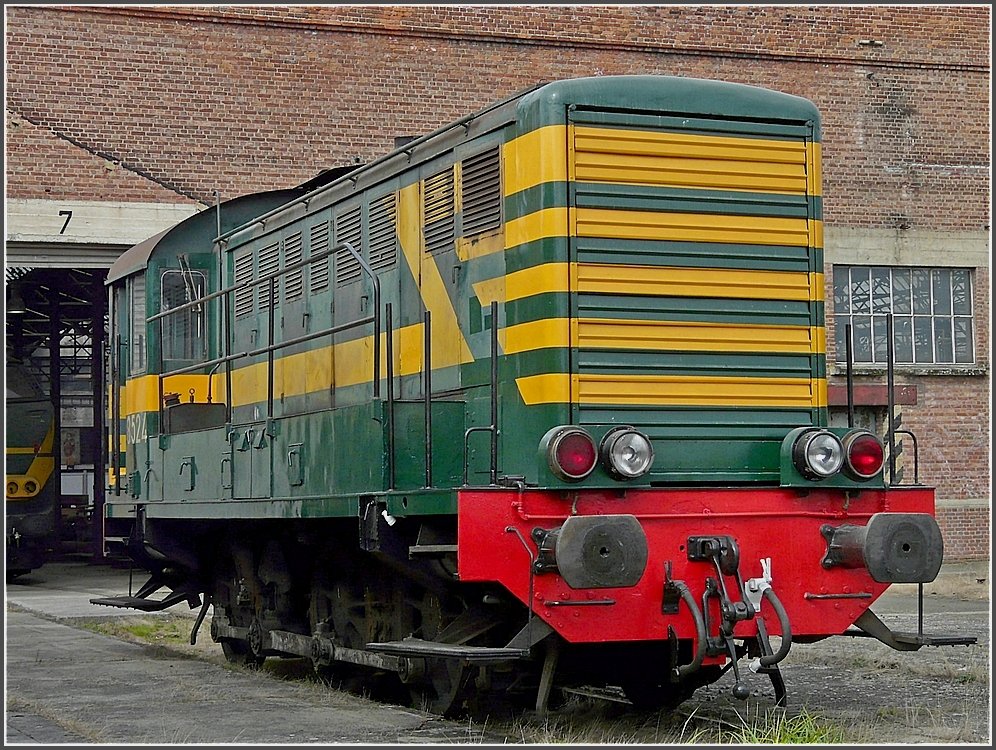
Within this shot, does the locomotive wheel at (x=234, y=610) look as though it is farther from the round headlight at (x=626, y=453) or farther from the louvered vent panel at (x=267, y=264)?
the round headlight at (x=626, y=453)

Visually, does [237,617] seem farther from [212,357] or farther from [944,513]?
[944,513]

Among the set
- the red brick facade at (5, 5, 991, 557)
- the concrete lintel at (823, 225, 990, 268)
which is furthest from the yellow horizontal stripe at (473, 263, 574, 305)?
the concrete lintel at (823, 225, 990, 268)

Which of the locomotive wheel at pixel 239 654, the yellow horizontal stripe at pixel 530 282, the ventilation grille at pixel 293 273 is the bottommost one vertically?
the locomotive wheel at pixel 239 654

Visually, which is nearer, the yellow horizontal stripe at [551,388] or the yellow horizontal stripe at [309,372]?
the yellow horizontal stripe at [551,388]

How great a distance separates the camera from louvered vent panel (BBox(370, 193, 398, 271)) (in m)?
8.92

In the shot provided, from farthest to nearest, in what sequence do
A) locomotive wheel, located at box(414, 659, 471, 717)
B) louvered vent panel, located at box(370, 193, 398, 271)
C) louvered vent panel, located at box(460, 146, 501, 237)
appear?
louvered vent panel, located at box(370, 193, 398, 271), locomotive wheel, located at box(414, 659, 471, 717), louvered vent panel, located at box(460, 146, 501, 237)

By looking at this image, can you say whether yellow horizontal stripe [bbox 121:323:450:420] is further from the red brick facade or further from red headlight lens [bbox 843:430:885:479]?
the red brick facade

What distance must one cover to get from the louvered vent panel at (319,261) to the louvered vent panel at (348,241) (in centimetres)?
18

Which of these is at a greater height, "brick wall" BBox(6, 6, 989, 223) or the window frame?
"brick wall" BBox(6, 6, 989, 223)

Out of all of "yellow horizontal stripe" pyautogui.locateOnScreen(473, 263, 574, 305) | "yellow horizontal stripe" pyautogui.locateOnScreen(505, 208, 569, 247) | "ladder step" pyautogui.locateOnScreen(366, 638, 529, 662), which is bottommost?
"ladder step" pyautogui.locateOnScreen(366, 638, 529, 662)

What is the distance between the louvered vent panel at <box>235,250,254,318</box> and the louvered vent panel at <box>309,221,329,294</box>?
1.21 meters

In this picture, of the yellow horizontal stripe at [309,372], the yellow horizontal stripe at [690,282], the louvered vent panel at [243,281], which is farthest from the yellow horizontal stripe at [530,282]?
the louvered vent panel at [243,281]

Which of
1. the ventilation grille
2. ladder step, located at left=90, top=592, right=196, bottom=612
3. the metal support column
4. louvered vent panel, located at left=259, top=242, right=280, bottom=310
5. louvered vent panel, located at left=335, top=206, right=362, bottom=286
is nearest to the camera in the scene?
louvered vent panel, located at left=335, top=206, right=362, bottom=286

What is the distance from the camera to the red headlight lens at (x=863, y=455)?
7.43 metres
